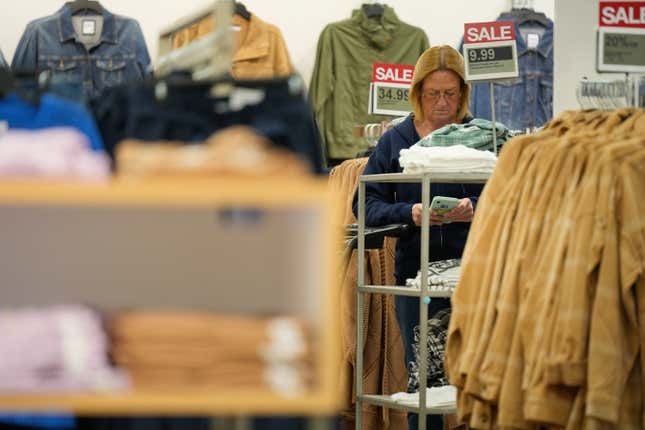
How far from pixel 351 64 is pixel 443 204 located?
3104 millimetres

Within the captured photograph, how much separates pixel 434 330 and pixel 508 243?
1221 millimetres

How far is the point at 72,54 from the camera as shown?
266 inches

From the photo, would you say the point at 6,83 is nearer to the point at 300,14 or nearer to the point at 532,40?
the point at 300,14

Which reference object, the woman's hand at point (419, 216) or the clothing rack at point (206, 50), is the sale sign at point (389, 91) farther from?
the clothing rack at point (206, 50)

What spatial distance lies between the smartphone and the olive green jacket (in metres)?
2.71

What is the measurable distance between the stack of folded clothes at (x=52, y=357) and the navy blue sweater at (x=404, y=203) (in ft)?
8.55

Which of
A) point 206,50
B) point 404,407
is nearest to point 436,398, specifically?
point 404,407

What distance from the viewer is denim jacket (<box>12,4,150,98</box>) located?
671cm

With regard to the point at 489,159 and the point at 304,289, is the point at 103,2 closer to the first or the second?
the point at 489,159

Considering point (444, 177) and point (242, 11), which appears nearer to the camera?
point (444, 177)

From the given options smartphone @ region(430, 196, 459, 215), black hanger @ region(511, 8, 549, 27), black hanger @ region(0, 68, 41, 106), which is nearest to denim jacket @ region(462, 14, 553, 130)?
black hanger @ region(511, 8, 549, 27)

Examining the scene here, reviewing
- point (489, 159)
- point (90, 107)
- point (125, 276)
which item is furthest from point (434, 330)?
point (125, 276)

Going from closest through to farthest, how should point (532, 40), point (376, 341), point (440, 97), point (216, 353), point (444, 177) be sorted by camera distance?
point (216, 353)
point (444, 177)
point (440, 97)
point (376, 341)
point (532, 40)

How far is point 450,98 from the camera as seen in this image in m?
4.90
